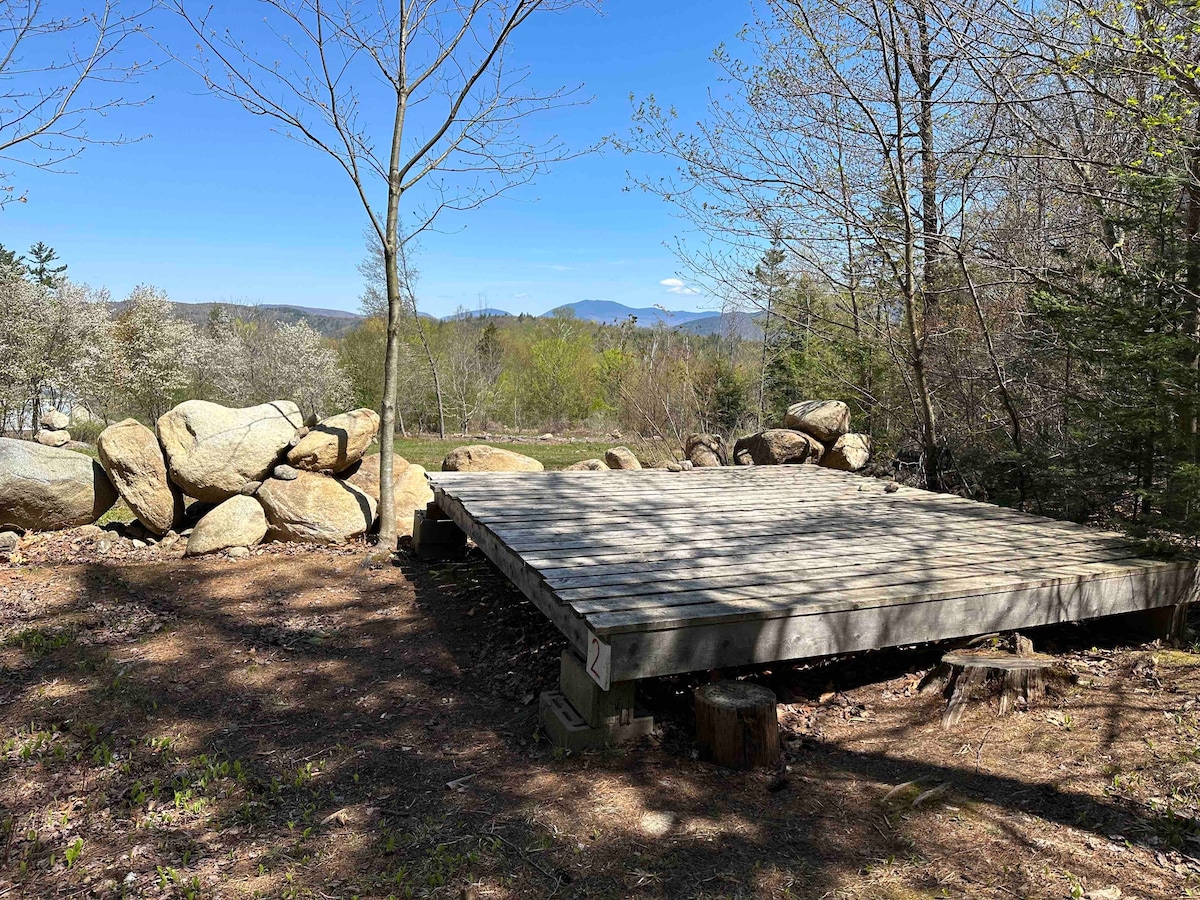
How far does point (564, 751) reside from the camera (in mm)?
3057

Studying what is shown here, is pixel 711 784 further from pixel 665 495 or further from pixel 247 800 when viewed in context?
pixel 665 495

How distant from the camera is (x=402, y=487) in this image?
771 cm

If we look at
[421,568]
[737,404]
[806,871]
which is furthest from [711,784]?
[737,404]

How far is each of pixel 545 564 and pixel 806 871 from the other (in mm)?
1826

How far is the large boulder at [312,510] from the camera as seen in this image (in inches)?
268

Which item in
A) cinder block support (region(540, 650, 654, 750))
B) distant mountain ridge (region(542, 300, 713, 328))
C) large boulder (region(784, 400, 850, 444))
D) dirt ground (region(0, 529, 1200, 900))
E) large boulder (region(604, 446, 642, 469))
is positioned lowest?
dirt ground (region(0, 529, 1200, 900))

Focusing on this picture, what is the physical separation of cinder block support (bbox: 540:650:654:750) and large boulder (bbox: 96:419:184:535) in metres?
5.26

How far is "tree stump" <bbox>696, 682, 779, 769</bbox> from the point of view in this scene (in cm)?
292

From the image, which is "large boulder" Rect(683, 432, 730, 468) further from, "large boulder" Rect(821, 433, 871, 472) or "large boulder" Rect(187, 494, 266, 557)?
"large boulder" Rect(187, 494, 266, 557)

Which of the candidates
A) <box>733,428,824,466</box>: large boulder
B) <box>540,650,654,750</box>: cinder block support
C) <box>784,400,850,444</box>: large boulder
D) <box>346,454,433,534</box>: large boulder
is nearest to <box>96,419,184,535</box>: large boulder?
<box>346,454,433,534</box>: large boulder

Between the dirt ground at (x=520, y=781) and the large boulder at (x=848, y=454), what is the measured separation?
15.9 feet

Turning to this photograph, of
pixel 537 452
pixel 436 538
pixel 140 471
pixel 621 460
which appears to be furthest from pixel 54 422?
pixel 436 538

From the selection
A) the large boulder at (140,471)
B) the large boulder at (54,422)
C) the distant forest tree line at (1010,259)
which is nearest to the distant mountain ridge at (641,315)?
the distant forest tree line at (1010,259)

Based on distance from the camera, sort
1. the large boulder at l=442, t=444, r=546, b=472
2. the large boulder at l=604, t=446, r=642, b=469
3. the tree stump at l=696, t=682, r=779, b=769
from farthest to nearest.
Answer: the large boulder at l=604, t=446, r=642, b=469
the large boulder at l=442, t=444, r=546, b=472
the tree stump at l=696, t=682, r=779, b=769
